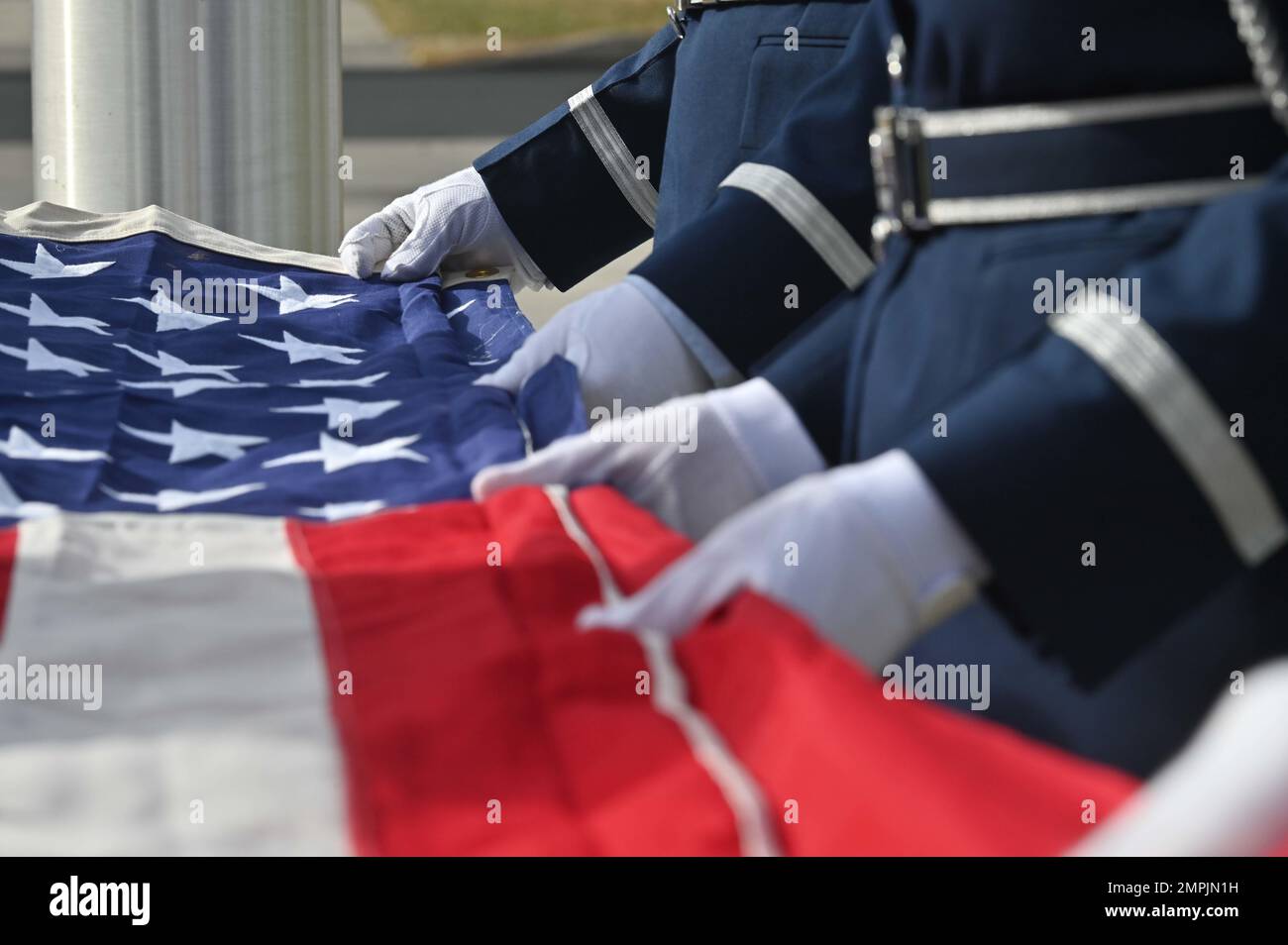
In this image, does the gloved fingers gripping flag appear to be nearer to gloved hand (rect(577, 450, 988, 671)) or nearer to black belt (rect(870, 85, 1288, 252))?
gloved hand (rect(577, 450, 988, 671))

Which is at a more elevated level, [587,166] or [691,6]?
[691,6]

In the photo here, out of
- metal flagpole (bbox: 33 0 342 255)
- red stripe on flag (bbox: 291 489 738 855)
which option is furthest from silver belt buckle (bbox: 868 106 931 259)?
metal flagpole (bbox: 33 0 342 255)

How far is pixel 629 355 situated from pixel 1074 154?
1.31 ft

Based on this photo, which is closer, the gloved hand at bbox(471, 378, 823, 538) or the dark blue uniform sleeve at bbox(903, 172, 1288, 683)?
the dark blue uniform sleeve at bbox(903, 172, 1288, 683)

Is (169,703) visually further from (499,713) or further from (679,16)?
(679,16)

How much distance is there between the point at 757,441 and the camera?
930 mm

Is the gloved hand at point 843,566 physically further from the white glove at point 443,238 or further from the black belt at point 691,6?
the white glove at point 443,238

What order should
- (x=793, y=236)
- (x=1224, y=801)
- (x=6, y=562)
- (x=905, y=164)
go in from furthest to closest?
(x=793, y=236) → (x=905, y=164) → (x=6, y=562) → (x=1224, y=801)

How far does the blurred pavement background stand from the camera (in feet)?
22.8

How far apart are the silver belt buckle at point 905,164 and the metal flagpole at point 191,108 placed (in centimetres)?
171

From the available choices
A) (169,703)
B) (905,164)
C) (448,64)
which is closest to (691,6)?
(905,164)

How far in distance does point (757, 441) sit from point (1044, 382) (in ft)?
0.77

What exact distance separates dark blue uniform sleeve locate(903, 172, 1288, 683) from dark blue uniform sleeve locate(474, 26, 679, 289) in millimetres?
1118

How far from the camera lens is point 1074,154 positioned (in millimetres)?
860
